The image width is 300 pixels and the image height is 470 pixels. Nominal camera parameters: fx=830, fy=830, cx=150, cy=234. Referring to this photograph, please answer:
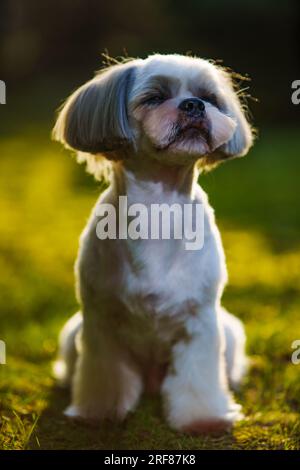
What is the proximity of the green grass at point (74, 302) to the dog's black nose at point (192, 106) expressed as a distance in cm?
142

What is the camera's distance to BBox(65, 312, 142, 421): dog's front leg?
387 cm

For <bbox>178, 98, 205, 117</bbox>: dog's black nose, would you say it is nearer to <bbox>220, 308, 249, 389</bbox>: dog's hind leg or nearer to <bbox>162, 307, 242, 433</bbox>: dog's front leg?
<bbox>162, 307, 242, 433</bbox>: dog's front leg

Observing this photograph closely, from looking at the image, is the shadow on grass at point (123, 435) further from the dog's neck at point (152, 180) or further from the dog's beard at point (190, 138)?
the dog's beard at point (190, 138)

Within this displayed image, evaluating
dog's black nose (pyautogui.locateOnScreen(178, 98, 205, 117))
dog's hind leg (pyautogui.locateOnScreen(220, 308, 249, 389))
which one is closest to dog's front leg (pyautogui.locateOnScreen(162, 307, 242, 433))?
dog's hind leg (pyautogui.locateOnScreen(220, 308, 249, 389))

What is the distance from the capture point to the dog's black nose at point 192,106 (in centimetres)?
332

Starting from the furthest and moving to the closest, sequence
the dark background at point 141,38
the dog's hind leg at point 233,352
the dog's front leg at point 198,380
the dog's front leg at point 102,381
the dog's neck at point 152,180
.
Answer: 1. the dark background at point 141,38
2. the dog's hind leg at point 233,352
3. the dog's front leg at point 102,381
4. the dog's front leg at point 198,380
5. the dog's neck at point 152,180

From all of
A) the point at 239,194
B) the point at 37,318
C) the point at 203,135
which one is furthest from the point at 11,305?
the point at 239,194

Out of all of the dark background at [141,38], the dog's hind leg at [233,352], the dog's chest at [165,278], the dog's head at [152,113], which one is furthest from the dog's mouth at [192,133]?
the dark background at [141,38]

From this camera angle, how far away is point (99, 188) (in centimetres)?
412

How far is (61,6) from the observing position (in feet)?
53.2

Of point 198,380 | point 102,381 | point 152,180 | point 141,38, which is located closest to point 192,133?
point 152,180

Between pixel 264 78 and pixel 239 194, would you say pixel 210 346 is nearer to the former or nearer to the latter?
pixel 239 194

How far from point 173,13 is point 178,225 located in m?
13.5

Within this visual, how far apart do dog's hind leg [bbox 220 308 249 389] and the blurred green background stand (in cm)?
10
